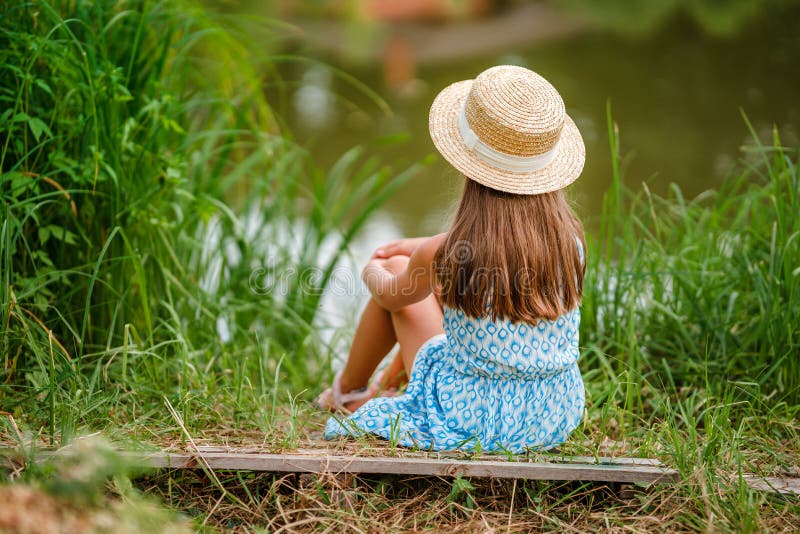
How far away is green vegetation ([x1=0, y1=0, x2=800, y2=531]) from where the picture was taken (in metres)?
1.58

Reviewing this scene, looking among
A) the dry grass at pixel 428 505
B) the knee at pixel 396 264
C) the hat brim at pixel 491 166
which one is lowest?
the dry grass at pixel 428 505

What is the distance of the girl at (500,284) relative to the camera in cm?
170

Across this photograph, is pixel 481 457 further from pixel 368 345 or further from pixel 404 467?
pixel 368 345

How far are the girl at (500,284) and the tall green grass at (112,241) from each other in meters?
A: 0.37

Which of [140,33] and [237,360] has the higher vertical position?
[140,33]

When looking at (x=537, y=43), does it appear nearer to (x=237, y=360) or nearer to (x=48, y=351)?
(x=237, y=360)

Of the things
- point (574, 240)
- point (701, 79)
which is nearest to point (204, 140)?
point (574, 240)

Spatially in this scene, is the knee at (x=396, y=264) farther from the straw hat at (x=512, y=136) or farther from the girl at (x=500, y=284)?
the straw hat at (x=512, y=136)

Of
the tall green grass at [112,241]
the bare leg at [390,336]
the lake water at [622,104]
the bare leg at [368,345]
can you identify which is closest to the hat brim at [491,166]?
the bare leg at [390,336]

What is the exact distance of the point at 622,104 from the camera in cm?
517

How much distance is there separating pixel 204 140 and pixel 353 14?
506cm

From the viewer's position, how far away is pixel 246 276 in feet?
8.70

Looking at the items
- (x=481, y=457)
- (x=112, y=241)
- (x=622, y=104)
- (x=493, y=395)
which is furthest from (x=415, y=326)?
(x=622, y=104)

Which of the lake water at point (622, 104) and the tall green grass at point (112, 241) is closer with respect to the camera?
the tall green grass at point (112, 241)
